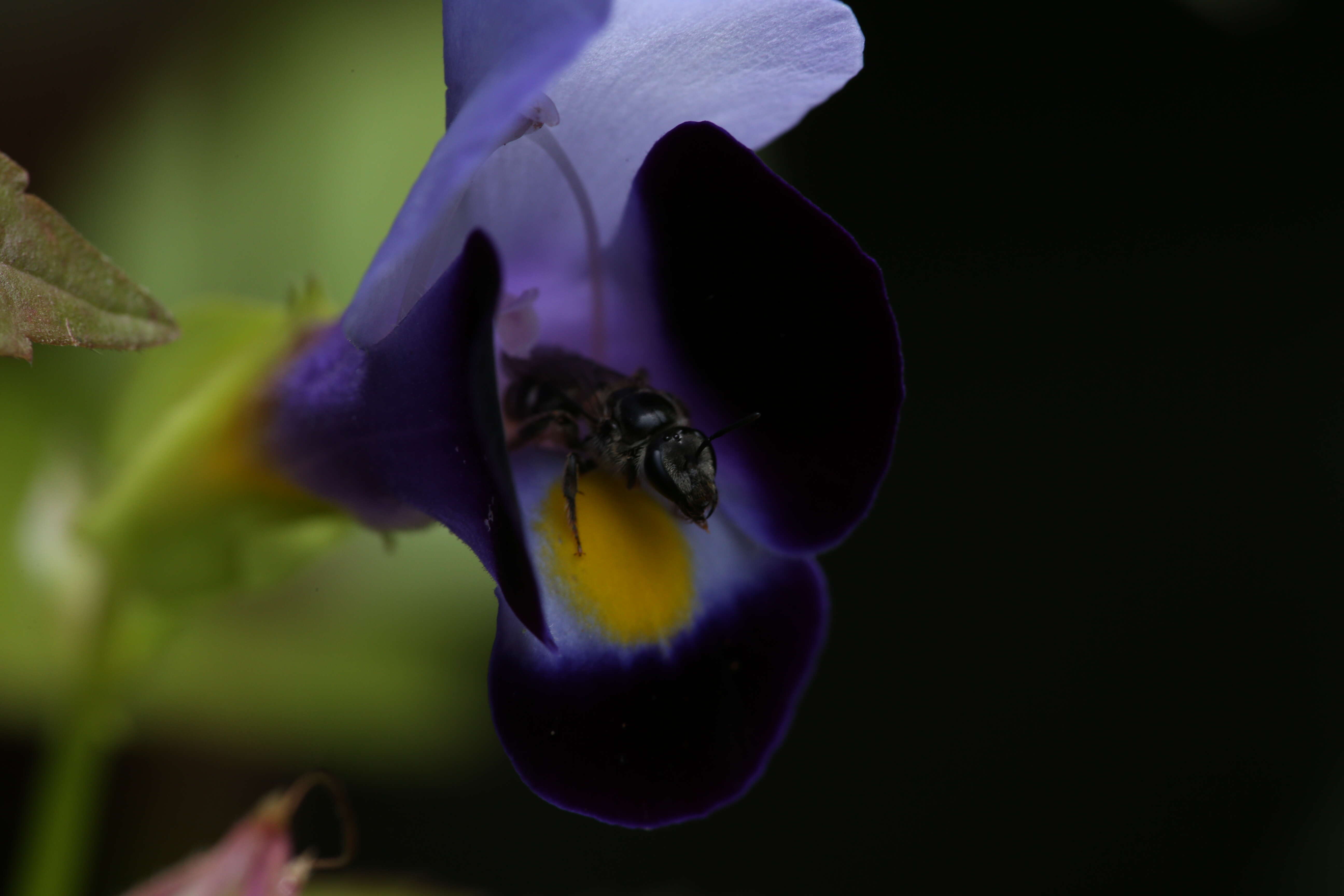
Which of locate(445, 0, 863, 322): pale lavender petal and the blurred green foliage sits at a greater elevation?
locate(445, 0, 863, 322): pale lavender petal

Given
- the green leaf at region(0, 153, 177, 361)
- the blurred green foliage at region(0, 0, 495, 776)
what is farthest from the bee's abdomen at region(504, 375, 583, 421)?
the blurred green foliage at region(0, 0, 495, 776)

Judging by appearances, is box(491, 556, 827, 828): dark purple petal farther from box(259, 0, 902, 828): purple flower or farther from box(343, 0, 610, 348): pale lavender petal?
box(343, 0, 610, 348): pale lavender petal

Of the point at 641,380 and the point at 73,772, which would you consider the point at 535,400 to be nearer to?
the point at 641,380

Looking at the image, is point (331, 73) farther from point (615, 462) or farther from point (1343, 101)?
point (1343, 101)

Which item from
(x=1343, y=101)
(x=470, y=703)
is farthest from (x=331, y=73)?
(x=1343, y=101)

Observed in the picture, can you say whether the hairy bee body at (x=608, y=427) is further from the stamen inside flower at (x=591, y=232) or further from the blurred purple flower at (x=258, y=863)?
the blurred purple flower at (x=258, y=863)
